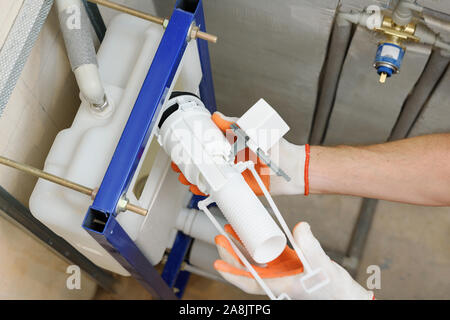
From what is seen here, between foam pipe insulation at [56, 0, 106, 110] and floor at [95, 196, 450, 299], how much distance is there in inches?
44.7

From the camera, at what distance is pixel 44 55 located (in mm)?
919

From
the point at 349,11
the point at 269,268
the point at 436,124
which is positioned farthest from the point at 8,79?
the point at 436,124

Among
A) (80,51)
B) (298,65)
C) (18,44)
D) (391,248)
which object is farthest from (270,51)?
(391,248)

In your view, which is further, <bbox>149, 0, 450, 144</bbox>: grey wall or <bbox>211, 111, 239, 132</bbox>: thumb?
<bbox>149, 0, 450, 144</bbox>: grey wall

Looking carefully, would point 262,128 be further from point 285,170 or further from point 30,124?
point 30,124

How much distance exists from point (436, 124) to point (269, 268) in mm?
883

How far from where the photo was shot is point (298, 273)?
0.83 metres

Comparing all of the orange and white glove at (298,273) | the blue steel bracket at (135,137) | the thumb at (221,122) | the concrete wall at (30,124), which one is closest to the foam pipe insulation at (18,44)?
the concrete wall at (30,124)

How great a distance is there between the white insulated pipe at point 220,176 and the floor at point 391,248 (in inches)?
40.9

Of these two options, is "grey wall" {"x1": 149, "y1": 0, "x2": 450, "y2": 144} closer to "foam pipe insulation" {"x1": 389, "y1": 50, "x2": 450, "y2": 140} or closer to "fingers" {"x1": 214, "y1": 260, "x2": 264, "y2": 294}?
"foam pipe insulation" {"x1": 389, "y1": 50, "x2": 450, "y2": 140}

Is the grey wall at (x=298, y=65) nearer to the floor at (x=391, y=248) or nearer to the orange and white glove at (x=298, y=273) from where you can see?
the floor at (x=391, y=248)

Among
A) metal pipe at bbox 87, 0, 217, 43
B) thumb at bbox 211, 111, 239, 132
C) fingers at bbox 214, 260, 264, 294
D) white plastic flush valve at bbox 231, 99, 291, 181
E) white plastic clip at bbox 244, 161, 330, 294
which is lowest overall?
fingers at bbox 214, 260, 264, 294

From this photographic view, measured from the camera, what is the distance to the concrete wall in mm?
867

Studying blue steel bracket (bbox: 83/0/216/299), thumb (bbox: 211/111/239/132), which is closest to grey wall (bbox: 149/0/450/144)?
blue steel bracket (bbox: 83/0/216/299)
